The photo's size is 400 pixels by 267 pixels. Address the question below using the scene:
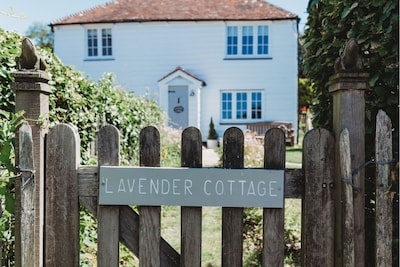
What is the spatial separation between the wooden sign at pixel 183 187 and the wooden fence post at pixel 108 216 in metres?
0.05

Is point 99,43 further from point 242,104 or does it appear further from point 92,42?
point 242,104

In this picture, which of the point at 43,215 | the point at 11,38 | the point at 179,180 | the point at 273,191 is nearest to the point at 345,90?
the point at 273,191

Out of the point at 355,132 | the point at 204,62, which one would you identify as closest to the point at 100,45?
the point at 204,62

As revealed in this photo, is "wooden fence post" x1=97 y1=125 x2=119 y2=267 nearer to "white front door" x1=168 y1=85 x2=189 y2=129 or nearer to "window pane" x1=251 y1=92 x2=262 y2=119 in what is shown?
"white front door" x1=168 y1=85 x2=189 y2=129

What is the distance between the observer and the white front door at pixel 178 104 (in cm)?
2039

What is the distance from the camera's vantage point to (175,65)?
20.8 m

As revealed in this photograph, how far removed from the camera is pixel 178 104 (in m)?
20.5

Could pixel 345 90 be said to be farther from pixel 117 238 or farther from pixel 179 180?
pixel 117 238

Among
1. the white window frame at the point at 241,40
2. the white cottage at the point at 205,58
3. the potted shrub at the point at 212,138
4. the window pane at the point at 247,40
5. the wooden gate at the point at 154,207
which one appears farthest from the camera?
the window pane at the point at 247,40

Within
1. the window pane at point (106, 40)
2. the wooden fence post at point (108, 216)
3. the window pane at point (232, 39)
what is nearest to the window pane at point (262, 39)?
the window pane at point (232, 39)

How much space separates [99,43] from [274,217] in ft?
66.3

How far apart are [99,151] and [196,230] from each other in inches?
26.0

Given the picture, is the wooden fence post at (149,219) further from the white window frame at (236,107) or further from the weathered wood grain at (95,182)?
the white window frame at (236,107)

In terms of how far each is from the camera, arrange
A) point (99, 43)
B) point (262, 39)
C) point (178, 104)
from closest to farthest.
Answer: point (178, 104) < point (262, 39) < point (99, 43)
